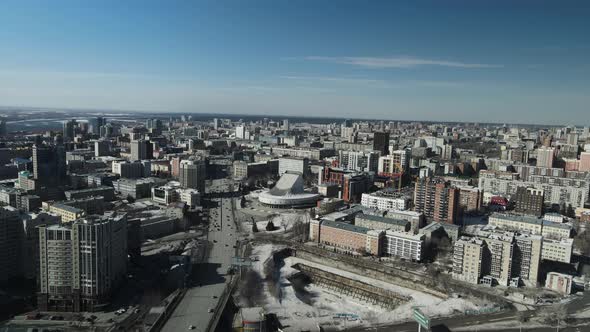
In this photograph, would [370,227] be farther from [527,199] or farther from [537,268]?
[527,199]

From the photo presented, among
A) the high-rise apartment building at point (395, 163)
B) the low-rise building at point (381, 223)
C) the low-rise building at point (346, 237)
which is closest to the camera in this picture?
the low-rise building at point (346, 237)

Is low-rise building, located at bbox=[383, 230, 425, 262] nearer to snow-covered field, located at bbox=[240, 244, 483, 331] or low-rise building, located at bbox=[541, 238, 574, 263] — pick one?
snow-covered field, located at bbox=[240, 244, 483, 331]

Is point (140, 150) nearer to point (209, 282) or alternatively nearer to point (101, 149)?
point (101, 149)

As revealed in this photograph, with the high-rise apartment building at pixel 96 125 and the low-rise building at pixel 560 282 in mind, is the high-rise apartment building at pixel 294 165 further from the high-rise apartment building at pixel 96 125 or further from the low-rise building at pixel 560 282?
the high-rise apartment building at pixel 96 125

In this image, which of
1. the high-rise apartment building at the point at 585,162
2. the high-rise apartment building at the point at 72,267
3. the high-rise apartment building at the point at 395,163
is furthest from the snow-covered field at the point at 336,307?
the high-rise apartment building at the point at 585,162

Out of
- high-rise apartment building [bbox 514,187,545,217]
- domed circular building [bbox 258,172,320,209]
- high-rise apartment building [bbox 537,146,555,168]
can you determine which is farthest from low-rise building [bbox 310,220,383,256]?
high-rise apartment building [bbox 537,146,555,168]

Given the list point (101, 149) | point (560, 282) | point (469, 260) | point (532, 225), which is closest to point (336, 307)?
point (469, 260)
